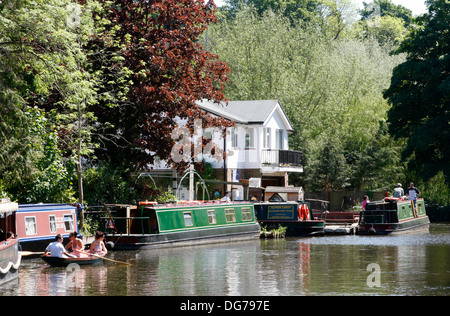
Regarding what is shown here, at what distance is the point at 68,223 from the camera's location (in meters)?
29.0

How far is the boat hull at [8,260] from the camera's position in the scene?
20300 mm

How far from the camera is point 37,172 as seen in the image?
2942 cm

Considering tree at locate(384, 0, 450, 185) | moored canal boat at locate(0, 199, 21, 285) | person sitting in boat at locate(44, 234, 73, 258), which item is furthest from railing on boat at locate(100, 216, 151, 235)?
tree at locate(384, 0, 450, 185)

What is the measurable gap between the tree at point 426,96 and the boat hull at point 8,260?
33.1 metres

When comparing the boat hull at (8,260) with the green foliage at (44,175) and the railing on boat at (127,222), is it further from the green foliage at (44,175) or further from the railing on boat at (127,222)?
the railing on boat at (127,222)

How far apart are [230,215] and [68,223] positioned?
10.3m

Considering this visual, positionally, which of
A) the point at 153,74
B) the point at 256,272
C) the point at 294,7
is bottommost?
the point at 256,272

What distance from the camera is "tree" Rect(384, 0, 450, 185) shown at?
1935 inches

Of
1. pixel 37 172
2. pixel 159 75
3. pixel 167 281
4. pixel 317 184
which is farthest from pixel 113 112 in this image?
pixel 317 184

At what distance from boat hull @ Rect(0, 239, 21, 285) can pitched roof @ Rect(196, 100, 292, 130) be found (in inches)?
1142

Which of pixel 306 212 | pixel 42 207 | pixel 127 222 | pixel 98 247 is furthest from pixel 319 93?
pixel 98 247

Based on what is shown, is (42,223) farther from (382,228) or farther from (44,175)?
(382,228)

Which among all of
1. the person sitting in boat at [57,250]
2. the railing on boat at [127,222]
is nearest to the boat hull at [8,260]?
the person sitting in boat at [57,250]
